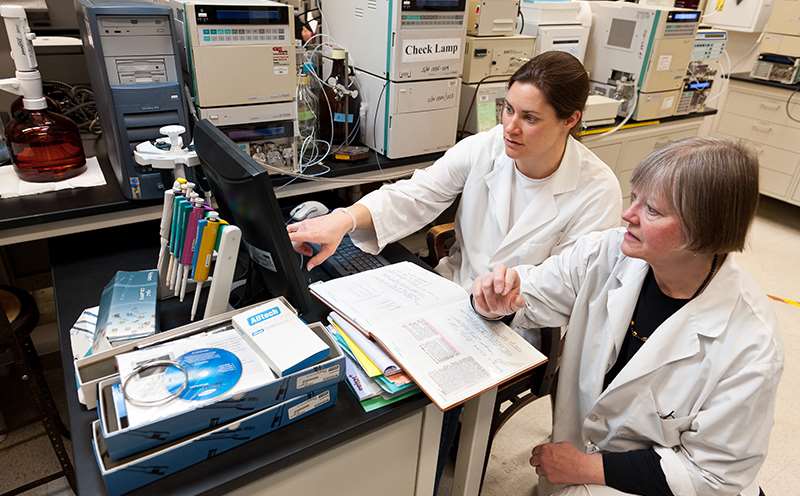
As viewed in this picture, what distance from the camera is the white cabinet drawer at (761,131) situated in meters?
3.43

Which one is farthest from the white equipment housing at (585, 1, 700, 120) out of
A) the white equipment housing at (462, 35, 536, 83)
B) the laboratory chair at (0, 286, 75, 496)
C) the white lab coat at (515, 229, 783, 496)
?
the laboratory chair at (0, 286, 75, 496)

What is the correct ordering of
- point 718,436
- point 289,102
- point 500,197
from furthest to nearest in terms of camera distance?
1. point 289,102
2. point 500,197
3. point 718,436

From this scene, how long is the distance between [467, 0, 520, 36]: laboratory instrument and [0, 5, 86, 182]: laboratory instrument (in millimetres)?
1433

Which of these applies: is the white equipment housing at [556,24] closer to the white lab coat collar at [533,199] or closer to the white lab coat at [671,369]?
the white lab coat collar at [533,199]

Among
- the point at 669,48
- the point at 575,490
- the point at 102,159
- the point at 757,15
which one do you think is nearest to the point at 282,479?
the point at 575,490

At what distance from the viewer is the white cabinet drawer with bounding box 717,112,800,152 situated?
135 inches

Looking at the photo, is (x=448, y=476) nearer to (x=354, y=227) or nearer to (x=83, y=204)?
(x=354, y=227)

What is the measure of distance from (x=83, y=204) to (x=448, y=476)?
1348 millimetres

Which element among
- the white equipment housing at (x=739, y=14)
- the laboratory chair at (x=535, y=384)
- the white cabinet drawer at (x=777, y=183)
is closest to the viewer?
the laboratory chair at (x=535, y=384)

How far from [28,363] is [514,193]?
139cm

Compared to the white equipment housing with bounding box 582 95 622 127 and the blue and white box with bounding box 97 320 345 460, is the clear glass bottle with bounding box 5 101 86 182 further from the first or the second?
the white equipment housing with bounding box 582 95 622 127

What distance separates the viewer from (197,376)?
30.6 inches

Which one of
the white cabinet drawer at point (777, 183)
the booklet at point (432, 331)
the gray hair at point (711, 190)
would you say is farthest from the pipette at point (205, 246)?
the white cabinet drawer at point (777, 183)

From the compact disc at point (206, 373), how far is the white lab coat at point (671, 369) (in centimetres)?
68
